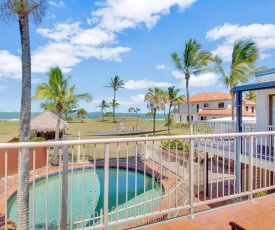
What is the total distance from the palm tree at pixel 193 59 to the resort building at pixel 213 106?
15810 millimetres

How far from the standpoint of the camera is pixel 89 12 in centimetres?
1478

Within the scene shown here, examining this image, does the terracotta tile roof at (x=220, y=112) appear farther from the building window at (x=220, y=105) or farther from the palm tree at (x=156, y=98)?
the palm tree at (x=156, y=98)

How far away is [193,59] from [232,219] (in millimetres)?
18244

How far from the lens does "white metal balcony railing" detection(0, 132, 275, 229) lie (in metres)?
2.21

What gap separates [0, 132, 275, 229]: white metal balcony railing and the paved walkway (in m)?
0.13

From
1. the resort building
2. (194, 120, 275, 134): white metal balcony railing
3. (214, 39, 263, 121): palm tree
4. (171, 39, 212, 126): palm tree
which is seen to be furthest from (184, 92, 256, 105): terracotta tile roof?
(194, 120, 275, 134): white metal balcony railing

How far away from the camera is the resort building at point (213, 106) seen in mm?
34131

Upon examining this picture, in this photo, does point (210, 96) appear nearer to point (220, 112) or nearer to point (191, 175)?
point (220, 112)

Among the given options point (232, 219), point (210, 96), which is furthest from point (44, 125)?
point (210, 96)

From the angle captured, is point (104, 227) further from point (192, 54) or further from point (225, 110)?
point (225, 110)

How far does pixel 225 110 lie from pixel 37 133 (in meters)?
27.3

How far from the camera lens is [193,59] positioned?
63.5 ft

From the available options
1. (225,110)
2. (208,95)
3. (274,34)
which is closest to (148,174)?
(274,34)

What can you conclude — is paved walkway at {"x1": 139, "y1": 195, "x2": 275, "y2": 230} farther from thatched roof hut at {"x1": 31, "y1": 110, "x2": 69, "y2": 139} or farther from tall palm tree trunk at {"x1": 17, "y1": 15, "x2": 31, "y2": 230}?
thatched roof hut at {"x1": 31, "y1": 110, "x2": 69, "y2": 139}
